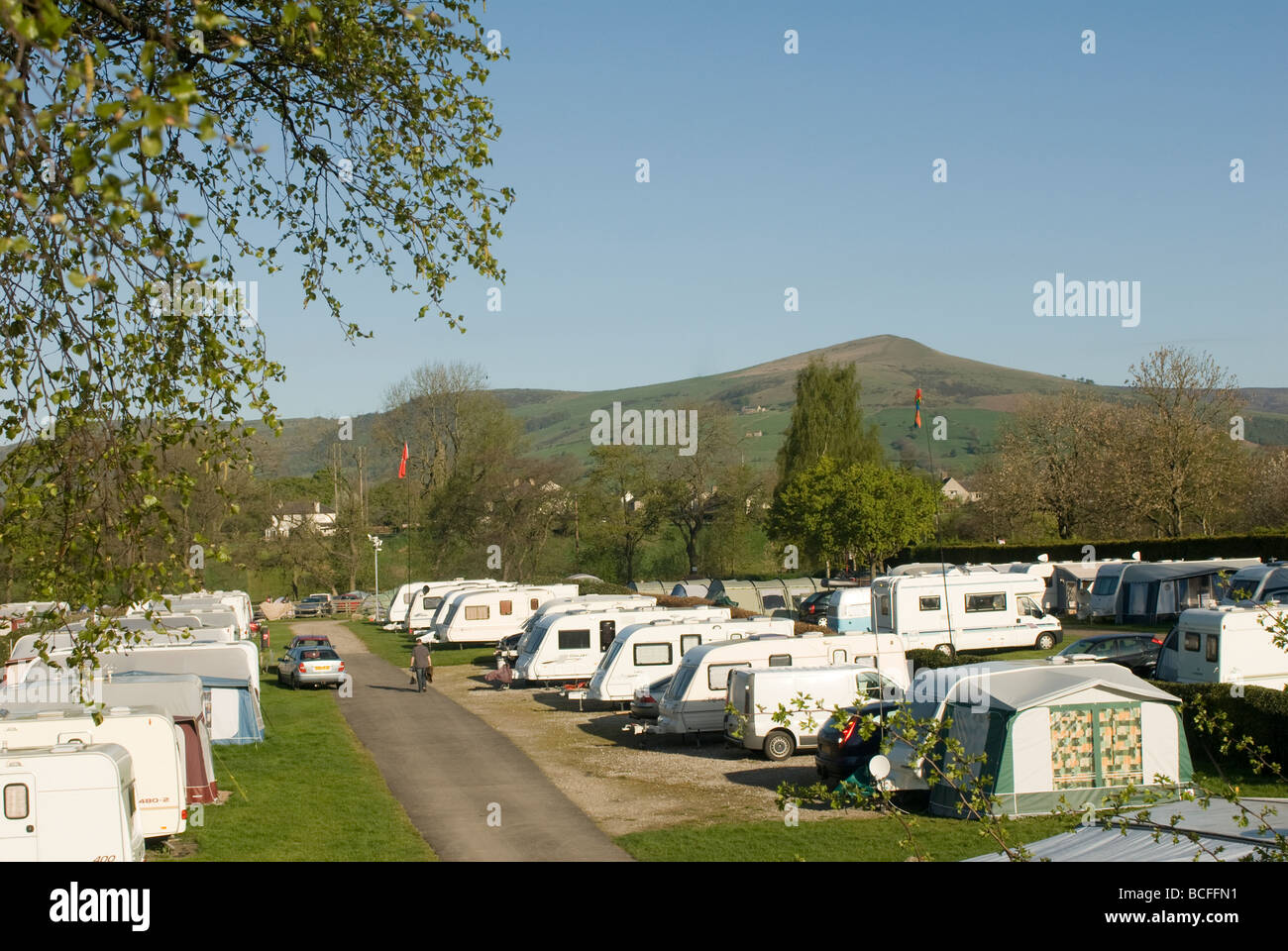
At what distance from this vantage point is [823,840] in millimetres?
13336

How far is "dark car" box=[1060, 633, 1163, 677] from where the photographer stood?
2566 centimetres

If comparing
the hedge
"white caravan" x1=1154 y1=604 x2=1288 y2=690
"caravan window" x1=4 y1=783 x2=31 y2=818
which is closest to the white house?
the hedge

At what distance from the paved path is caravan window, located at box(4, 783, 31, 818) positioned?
15.0ft

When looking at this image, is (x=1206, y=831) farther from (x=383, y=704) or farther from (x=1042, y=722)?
(x=383, y=704)

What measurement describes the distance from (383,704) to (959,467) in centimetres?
13114

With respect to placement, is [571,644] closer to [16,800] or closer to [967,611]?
[967,611]

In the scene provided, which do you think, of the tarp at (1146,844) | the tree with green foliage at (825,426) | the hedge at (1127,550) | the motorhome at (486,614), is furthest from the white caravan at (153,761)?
the tree with green foliage at (825,426)

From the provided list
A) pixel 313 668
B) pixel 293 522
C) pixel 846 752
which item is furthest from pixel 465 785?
pixel 293 522

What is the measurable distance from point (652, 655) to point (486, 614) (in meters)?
15.4

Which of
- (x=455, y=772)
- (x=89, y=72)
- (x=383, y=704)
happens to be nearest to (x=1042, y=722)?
(x=455, y=772)

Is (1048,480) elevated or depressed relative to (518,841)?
elevated
